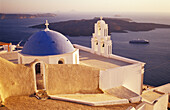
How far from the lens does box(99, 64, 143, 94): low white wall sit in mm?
9914

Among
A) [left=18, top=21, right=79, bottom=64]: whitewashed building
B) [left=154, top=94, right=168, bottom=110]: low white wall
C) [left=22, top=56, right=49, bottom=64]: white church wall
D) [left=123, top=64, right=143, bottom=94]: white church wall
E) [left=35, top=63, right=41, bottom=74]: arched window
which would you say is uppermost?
[left=18, top=21, right=79, bottom=64]: whitewashed building

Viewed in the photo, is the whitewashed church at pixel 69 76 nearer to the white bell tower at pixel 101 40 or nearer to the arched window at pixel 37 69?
the arched window at pixel 37 69

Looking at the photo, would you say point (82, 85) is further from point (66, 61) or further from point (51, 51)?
point (51, 51)

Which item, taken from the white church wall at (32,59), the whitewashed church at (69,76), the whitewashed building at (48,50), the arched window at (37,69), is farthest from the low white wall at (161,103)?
the arched window at (37,69)

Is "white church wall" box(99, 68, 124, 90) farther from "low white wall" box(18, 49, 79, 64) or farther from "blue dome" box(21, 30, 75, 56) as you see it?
"blue dome" box(21, 30, 75, 56)

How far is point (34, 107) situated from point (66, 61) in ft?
10.7

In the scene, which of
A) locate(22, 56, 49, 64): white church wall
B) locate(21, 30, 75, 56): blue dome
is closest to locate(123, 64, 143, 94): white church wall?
locate(21, 30, 75, 56): blue dome

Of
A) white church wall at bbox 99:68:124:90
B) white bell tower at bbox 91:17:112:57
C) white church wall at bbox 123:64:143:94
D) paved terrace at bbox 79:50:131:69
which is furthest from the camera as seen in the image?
white bell tower at bbox 91:17:112:57

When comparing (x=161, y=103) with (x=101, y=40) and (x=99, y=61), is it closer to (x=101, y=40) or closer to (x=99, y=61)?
(x=99, y=61)

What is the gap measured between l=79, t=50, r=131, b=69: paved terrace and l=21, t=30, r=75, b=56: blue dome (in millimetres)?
1897

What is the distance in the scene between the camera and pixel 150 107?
27.6 feet

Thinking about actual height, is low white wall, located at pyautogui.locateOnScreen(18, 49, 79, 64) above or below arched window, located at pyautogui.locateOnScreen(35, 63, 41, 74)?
above

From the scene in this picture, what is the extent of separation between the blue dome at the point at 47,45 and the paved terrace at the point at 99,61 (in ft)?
6.22

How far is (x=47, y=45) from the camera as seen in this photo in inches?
379
